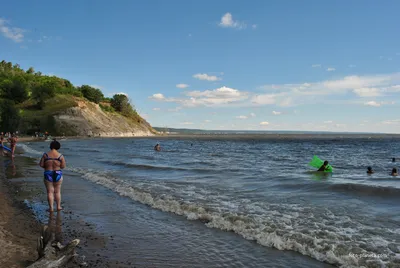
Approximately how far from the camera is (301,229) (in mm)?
8938

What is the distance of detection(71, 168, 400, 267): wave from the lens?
713 cm

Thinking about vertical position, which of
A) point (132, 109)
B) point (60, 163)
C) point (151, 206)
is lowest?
point (151, 206)

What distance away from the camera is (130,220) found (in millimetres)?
9484

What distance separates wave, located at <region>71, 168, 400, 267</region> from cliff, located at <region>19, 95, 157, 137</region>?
251 ft

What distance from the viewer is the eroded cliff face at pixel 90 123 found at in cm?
8269

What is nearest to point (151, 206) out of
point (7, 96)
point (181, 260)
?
point (181, 260)

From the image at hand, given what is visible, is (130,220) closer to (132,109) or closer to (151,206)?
(151,206)

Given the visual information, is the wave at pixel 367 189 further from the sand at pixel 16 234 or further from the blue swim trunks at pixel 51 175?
the sand at pixel 16 234

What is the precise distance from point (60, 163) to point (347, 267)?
789 cm

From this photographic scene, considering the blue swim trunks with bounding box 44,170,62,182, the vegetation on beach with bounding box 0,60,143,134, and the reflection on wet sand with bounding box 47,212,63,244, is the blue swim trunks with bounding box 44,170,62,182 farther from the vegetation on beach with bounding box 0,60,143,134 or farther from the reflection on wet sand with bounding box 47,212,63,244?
the vegetation on beach with bounding box 0,60,143,134

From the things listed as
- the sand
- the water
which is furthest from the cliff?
the sand

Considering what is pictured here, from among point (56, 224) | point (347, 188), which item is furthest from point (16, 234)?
point (347, 188)

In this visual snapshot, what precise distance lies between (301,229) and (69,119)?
82909mm

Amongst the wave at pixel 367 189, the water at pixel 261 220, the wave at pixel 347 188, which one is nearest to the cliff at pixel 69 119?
the water at pixel 261 220
